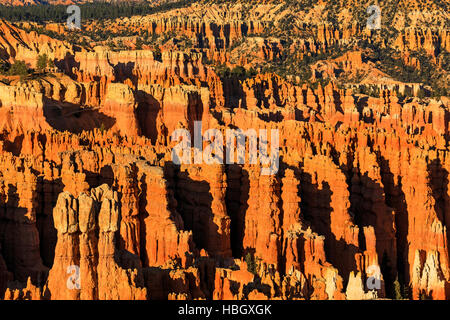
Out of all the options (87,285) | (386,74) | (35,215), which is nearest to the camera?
(87,285)

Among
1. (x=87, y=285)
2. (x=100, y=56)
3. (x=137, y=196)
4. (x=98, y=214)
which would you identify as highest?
(x=100, y=56)

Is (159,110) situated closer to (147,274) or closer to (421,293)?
(421,293)

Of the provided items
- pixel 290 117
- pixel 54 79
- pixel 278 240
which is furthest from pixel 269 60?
pixel 278 240

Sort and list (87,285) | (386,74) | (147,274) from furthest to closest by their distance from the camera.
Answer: (386,74) < (147,274) < (87,285)

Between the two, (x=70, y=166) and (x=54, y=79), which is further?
(x=54, y=79)

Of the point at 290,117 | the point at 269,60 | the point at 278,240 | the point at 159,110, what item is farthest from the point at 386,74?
the point at 278,240

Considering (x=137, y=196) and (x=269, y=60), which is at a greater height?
(x=269, y=60)
